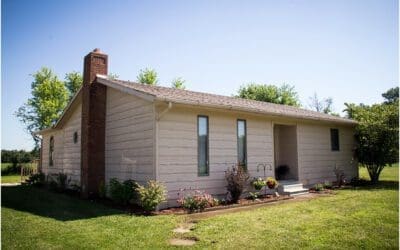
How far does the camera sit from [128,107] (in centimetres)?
1098

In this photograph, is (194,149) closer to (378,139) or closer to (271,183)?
(271,183)

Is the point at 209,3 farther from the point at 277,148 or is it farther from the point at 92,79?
the point at 277,148

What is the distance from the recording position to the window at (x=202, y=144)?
10.2 metres

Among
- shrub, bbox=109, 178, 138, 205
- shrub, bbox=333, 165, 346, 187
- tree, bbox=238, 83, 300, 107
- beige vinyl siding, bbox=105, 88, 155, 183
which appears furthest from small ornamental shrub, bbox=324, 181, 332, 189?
tree, bbox=238, 83, 300, 107

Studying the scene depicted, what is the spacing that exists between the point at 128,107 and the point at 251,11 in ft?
17.4

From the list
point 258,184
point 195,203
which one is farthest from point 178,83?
point 195,203

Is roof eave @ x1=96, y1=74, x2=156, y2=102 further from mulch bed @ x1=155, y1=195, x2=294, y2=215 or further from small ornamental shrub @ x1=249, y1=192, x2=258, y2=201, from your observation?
small ornamental shrub @ x1=249, y1=192, x2=258, y2=201

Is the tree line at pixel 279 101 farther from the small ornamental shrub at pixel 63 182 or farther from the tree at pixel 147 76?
the small ornamental shrub at pixel 63 182

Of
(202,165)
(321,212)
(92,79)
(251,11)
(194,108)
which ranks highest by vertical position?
(251,11)

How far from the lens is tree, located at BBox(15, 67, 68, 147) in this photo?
3719 centimetres

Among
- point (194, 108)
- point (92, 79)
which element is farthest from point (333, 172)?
point (92, 79)

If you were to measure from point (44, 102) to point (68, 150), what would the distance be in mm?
25864

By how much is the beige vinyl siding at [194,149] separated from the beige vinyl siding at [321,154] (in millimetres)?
3061

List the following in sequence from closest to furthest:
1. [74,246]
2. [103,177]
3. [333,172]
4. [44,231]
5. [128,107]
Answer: [74,246] < [44,231] < [128,107] < [103,177] < [333,172]
